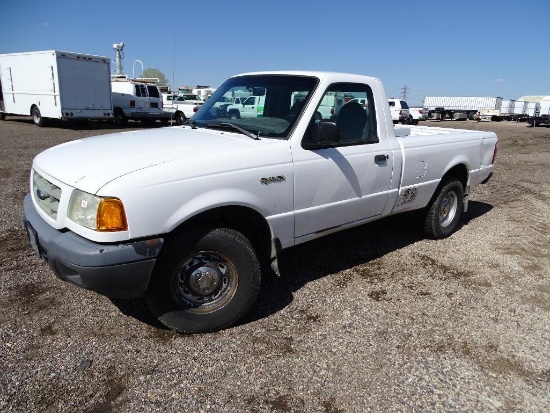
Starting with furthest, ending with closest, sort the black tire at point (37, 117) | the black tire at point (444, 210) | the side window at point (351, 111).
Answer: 1. the black tire at point (37, 117)
2. the black tire at point (444, 210)
3. the side window at point (351, 111)

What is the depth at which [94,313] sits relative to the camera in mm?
3242

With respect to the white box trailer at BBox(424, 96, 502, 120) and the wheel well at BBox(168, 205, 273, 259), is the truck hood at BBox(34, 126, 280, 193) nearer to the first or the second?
the wheel well at BBox(168, 205, 273, 259)

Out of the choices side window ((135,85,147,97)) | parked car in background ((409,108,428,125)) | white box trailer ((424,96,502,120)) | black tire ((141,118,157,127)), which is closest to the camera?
side window ((135,85,147,97))

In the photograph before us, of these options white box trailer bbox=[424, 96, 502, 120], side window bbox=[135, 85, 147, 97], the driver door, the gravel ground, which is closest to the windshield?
the driver door

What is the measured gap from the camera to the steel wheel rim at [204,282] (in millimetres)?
2902

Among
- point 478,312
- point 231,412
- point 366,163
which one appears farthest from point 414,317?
point 231,412

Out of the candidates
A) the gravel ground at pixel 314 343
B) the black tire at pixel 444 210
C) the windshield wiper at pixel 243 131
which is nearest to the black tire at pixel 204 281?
the gravel ground at pixel 314 343

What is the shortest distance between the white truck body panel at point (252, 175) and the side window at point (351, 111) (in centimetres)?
7

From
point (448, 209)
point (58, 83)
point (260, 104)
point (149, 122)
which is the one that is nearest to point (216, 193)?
point (260, 104)

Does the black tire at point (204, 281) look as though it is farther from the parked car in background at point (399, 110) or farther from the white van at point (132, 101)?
the parked car in background at point (399, 110)

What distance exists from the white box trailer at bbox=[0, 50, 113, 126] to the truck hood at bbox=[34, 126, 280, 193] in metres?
15.9

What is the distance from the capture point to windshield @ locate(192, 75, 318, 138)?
11.4 feet

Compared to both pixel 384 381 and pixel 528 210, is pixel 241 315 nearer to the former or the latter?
pixel 384 381

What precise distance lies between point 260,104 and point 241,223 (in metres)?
1.25
